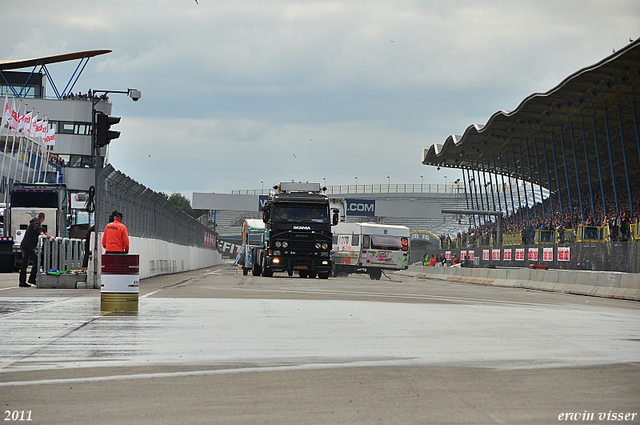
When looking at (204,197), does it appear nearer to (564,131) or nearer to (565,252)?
(564,131)

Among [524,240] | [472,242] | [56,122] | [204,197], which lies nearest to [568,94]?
[524,240]

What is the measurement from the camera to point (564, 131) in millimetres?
55938

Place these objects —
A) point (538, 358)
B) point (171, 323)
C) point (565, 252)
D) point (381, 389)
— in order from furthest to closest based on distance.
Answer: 1. point (565, 252)
2. point (171, 323)
3. point (538, 358)
4. point (381, 389)

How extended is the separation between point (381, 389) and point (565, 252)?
89.0 feet

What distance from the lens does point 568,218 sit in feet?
170

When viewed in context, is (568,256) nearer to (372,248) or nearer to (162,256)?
(372,248)

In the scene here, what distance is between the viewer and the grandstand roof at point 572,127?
41312mm

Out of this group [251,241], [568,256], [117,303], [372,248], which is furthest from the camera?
[372,248]

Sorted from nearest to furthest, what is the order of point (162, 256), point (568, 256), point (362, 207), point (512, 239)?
point (568, 256), point (162, 256), point (512, 239), point (362, 207)

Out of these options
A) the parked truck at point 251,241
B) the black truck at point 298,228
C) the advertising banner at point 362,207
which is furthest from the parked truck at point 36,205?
the advertising banner at point 362,207

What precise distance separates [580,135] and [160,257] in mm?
34509

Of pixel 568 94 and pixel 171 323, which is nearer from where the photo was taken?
pixel 171 323

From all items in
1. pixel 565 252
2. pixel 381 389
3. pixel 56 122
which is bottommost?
pixel 381 389

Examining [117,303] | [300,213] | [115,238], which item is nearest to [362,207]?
[300,213]
